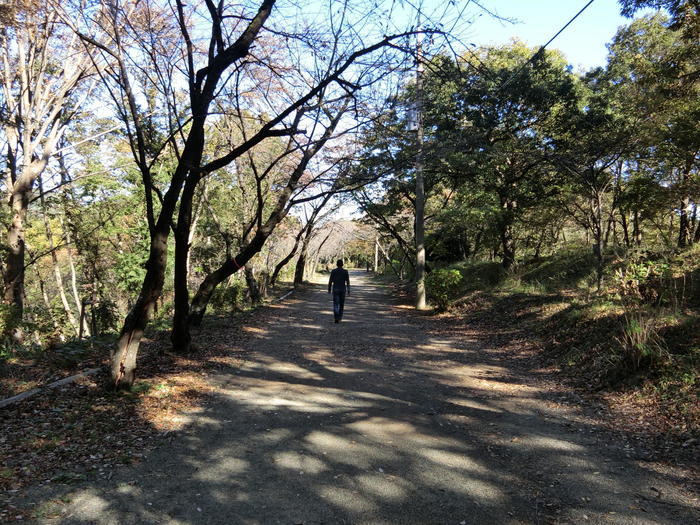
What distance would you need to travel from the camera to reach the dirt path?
10.2 feet

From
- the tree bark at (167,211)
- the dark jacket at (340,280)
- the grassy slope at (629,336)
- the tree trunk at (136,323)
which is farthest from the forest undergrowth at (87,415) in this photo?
the grassy slope at (629,336)

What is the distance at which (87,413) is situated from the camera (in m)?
4.79

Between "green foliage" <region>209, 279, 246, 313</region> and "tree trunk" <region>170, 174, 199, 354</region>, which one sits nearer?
"tree trunk" <region>170, 174, 199, 354</region>

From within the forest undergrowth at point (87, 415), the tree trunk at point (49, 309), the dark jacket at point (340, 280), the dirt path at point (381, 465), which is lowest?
the dirt path at point (381, 465)

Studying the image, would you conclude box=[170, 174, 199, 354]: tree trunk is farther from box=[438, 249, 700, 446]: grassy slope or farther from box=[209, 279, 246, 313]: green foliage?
box=[209, 279, 246, 313]: green foliage

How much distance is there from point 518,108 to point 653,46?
14.4ft

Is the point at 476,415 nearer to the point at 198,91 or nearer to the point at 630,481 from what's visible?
the point at 630,481

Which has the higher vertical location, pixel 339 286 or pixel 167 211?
pixel 167 211

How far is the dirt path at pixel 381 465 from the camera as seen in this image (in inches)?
122

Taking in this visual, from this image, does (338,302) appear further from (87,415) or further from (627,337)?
(87,415)

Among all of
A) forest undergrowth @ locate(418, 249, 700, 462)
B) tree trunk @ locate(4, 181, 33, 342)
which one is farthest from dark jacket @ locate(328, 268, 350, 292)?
tree trunk @ locate(4, 181, 33, 342)

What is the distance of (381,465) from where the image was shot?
3807 millimetres

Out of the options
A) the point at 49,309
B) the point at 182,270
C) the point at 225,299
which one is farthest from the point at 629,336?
the point at 49,309

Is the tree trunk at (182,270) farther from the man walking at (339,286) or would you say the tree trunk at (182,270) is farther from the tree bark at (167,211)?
the man walking at (339,286)
